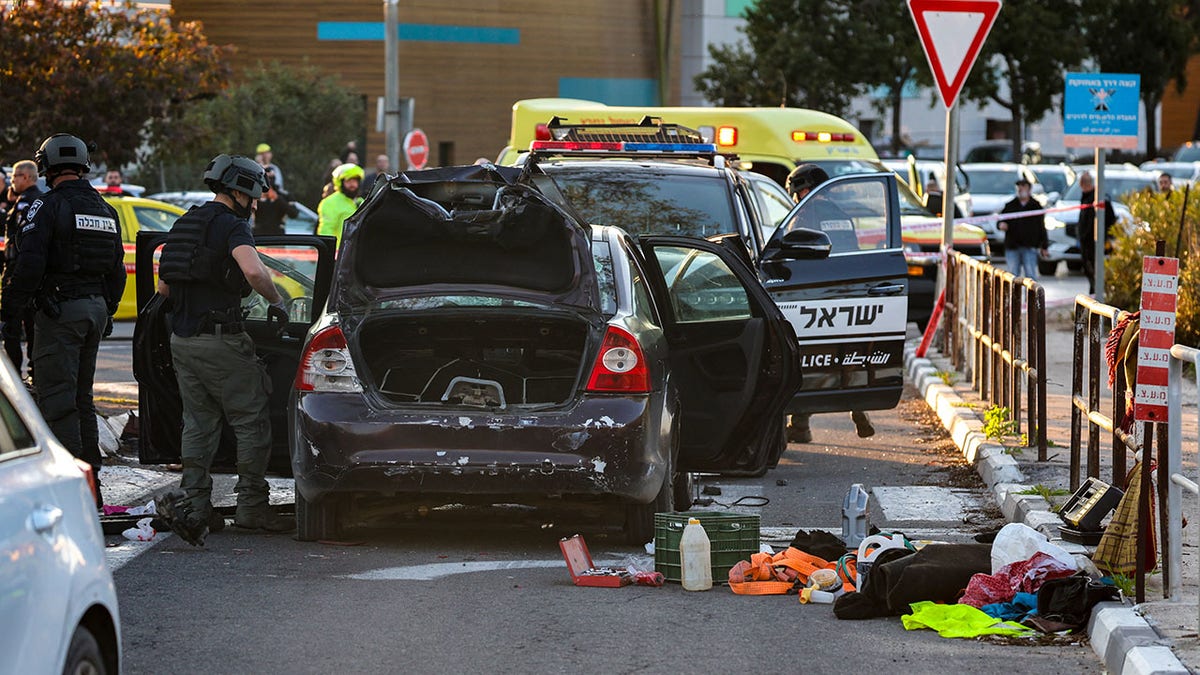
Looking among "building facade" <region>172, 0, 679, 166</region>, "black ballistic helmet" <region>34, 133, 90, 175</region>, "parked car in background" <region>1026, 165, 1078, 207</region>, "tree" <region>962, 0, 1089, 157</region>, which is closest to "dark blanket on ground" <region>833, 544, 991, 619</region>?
"black ballistic helmet" <region>34, 133, 90, 175</region>

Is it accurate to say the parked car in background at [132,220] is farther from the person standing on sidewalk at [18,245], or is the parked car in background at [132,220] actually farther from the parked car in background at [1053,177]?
the parked car in background at [1053,177]

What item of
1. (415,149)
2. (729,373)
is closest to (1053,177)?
(415,149)

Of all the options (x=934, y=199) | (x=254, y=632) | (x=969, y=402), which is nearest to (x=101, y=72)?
(x=934, y=199)

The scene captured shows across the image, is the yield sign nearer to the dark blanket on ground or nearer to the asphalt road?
the asphalt road

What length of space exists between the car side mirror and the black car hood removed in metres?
2.31

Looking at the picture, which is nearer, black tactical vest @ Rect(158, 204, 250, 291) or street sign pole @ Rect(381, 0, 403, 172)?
black tactical vest @ Rect(158, 204, 250, 291)

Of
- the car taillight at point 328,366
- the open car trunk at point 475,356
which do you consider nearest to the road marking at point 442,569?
the open car trunk at point 475,356

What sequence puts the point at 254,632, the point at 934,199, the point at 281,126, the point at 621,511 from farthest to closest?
1. the point at 281,126
2. the point at 934,199
3. the point at 621,511
4. the point at 254,632

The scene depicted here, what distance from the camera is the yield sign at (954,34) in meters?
16.9

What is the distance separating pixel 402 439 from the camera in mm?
8852

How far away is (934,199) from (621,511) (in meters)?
15.7

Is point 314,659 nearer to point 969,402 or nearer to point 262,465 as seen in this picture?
point 262,465

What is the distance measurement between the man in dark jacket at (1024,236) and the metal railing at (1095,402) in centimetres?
1512

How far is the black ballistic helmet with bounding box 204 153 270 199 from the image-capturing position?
9375 mm
